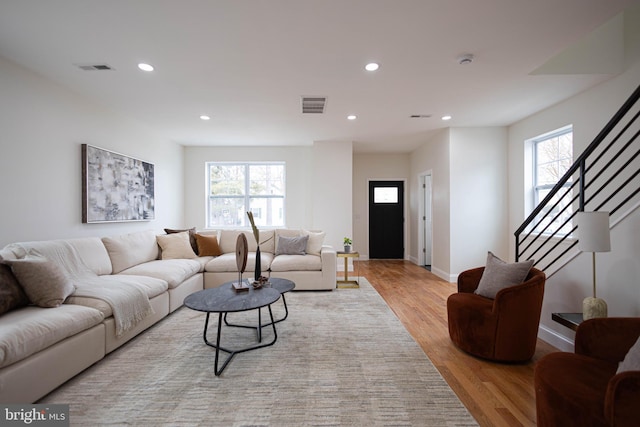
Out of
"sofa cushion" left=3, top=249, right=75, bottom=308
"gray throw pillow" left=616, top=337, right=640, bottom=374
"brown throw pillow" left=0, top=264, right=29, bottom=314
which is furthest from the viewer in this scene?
"sofa cushion" left=3, top=249, right=75, bottom=308

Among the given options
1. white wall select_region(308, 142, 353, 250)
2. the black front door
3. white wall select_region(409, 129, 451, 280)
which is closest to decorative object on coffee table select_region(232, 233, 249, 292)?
white wall select_region(308, 142, 353, 250)

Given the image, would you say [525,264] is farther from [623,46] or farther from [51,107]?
[51,107]

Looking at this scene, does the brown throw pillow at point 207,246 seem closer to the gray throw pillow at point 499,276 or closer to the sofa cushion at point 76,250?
the sofa cushion at point 76,250

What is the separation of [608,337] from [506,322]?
0.65 metres

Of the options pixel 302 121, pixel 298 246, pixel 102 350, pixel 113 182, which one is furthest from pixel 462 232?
pixel 113 182

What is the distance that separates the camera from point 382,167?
7191 mm

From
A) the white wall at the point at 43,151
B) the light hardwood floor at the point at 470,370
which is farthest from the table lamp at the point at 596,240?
the white wall at the point at 43,151

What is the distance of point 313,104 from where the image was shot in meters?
3.76

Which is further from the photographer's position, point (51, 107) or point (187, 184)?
point (187, 184)

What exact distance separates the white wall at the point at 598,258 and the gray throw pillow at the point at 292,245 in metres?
3.13

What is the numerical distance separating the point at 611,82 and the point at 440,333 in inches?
128

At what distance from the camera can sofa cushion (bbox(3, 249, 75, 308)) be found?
2.08 metres

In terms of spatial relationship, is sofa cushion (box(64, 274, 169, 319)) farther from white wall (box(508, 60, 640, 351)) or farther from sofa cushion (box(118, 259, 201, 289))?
white wall (box(508, 60, 640, 351))

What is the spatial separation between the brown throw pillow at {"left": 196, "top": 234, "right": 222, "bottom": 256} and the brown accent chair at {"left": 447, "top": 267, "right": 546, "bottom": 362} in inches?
144
